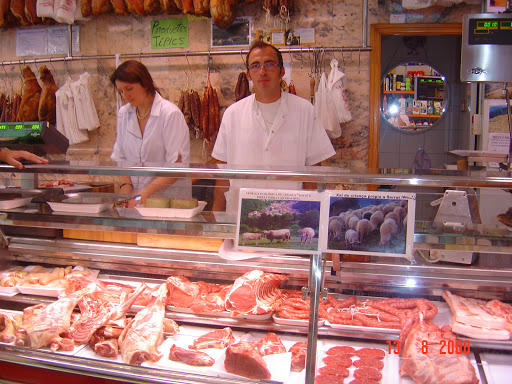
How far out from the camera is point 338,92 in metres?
4.98

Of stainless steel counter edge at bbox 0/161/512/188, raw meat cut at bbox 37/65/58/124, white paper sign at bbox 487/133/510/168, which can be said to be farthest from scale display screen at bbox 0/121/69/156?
white paper sign at bbox 487/133/510/168

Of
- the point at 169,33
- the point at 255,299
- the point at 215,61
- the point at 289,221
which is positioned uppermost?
the point at 169,33

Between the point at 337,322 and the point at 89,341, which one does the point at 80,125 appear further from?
the point at 337,322

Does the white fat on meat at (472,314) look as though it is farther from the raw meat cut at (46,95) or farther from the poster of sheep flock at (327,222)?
the raw meat cut at (46,95)

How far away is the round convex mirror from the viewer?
7.64 m

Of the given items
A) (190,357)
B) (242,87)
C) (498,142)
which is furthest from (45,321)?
(498,142)

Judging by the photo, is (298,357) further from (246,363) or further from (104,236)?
(104,236)

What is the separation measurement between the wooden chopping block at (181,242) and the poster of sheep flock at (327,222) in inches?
27.7

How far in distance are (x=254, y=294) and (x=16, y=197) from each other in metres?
1.40

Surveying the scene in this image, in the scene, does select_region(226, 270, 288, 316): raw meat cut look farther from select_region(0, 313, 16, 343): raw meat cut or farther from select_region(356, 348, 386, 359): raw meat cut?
select_region(0, 313, 16, 343): raw meat cut

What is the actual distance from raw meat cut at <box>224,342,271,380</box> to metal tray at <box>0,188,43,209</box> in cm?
140

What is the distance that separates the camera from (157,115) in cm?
396

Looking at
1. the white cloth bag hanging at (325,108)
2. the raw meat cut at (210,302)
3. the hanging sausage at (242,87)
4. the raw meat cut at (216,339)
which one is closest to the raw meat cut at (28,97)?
the hanging sausage at (242,87)

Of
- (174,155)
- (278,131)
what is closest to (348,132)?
(278,131)
